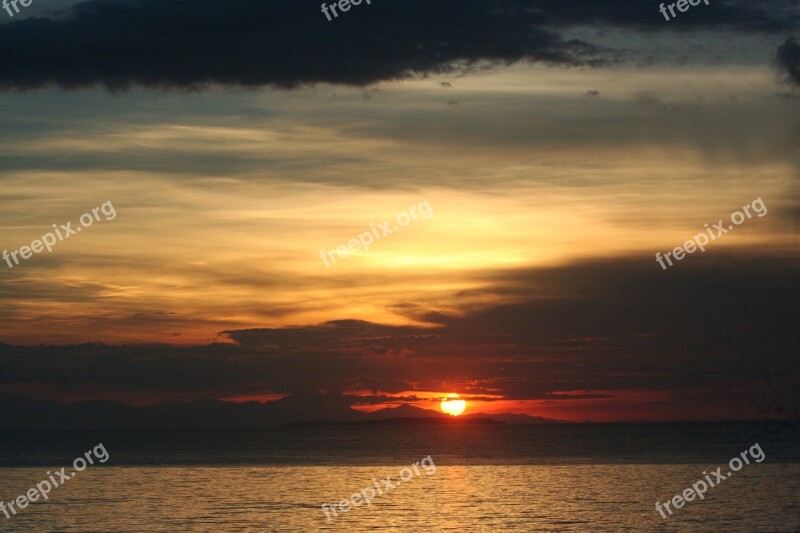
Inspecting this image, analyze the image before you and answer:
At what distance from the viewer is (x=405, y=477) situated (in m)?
103

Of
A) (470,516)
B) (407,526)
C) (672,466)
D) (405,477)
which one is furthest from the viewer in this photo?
(672,466)

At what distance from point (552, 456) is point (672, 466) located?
33.3m

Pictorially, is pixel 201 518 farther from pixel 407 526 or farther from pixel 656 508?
pixel 656 508

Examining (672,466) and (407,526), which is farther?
(672,466)

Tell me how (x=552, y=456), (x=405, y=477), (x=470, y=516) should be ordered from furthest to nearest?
1. (x=552, y=456)
2. (x=405, y=477)
3. (x=470, y=516)

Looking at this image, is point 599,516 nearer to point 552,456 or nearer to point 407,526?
point 407,526

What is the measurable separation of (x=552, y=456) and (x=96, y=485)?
7412 cm

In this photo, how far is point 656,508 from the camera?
225 ft

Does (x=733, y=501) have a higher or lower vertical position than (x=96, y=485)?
higher

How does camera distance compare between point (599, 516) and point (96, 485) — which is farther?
point (96, 485)

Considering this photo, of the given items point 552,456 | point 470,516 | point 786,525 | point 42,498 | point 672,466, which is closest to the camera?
point 786,525

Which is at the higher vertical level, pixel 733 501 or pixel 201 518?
pixel 733 501

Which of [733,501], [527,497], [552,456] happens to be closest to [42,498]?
[527,497]

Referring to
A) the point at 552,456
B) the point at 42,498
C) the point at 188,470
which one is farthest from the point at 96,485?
the point at 552,456
